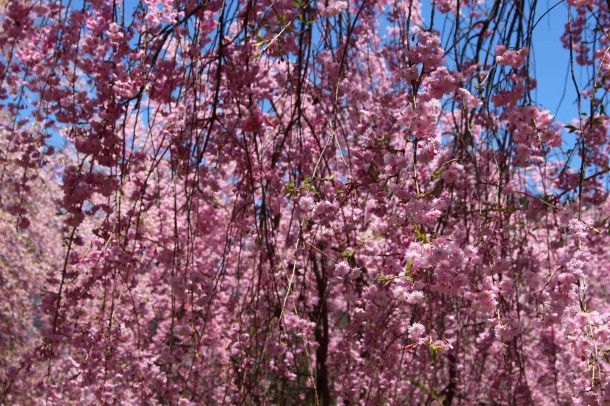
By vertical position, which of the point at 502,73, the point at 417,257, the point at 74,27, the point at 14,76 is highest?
the point at 14,76

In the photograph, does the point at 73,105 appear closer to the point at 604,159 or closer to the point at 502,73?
the point at 502,73

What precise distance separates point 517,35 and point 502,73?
33 cm

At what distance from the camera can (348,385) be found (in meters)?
4.25

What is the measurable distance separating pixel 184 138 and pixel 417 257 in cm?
147

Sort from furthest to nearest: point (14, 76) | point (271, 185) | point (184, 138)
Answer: point (14, 76) < point (271, 185) < point (184, 138)

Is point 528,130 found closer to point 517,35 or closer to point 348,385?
point 517,35

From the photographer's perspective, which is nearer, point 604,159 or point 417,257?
point 417,257

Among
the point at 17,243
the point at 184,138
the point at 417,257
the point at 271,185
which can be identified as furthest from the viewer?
the point at 17,243

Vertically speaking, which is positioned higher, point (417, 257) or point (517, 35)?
point (517, 35)

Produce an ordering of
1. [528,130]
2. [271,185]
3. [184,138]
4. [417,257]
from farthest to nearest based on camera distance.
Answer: [271,185] → [184,138] → [528,130] → [417,257]

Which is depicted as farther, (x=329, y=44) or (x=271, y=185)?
(x=271, y=185)

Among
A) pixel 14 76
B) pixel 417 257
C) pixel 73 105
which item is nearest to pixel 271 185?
pixel 73 105

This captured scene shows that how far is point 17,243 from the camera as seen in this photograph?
6.45 m

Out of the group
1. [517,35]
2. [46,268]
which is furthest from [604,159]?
[46,268]
